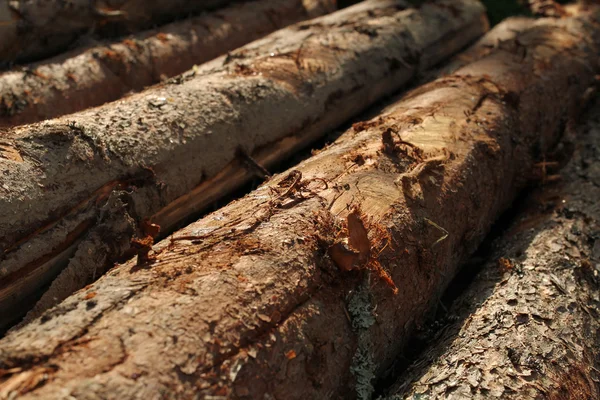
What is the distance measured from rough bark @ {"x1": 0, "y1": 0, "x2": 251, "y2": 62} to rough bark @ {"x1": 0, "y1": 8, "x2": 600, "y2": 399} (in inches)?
79.6

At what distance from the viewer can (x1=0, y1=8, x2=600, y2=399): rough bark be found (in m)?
1.51

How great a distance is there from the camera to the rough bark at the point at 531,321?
2012 millimetres

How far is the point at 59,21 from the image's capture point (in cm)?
359

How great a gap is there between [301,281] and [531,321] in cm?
103

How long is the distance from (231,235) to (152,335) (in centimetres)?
48

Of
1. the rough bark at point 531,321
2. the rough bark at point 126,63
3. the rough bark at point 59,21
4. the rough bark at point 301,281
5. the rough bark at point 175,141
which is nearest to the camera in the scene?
the rough bark at point 301,281

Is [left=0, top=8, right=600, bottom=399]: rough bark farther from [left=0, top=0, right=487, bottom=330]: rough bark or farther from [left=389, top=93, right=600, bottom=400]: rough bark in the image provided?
[left=0, top=0, right=487, bottom=330]: rough bark

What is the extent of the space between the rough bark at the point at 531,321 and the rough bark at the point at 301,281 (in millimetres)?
157

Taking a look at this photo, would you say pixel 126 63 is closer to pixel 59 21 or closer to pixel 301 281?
pixel 59 21

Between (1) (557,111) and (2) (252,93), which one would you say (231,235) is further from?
(1) (557,111)

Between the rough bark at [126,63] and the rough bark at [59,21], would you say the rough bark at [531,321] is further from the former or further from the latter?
the rough bark at [59,21]

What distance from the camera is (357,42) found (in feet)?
Answer: 11.8

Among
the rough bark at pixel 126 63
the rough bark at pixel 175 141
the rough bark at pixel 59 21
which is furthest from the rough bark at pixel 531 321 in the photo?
the rough bark at pixel 59 21

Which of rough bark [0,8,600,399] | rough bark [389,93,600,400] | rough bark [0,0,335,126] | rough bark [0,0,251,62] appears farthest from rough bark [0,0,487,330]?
rough bark [389,93,600,400]
